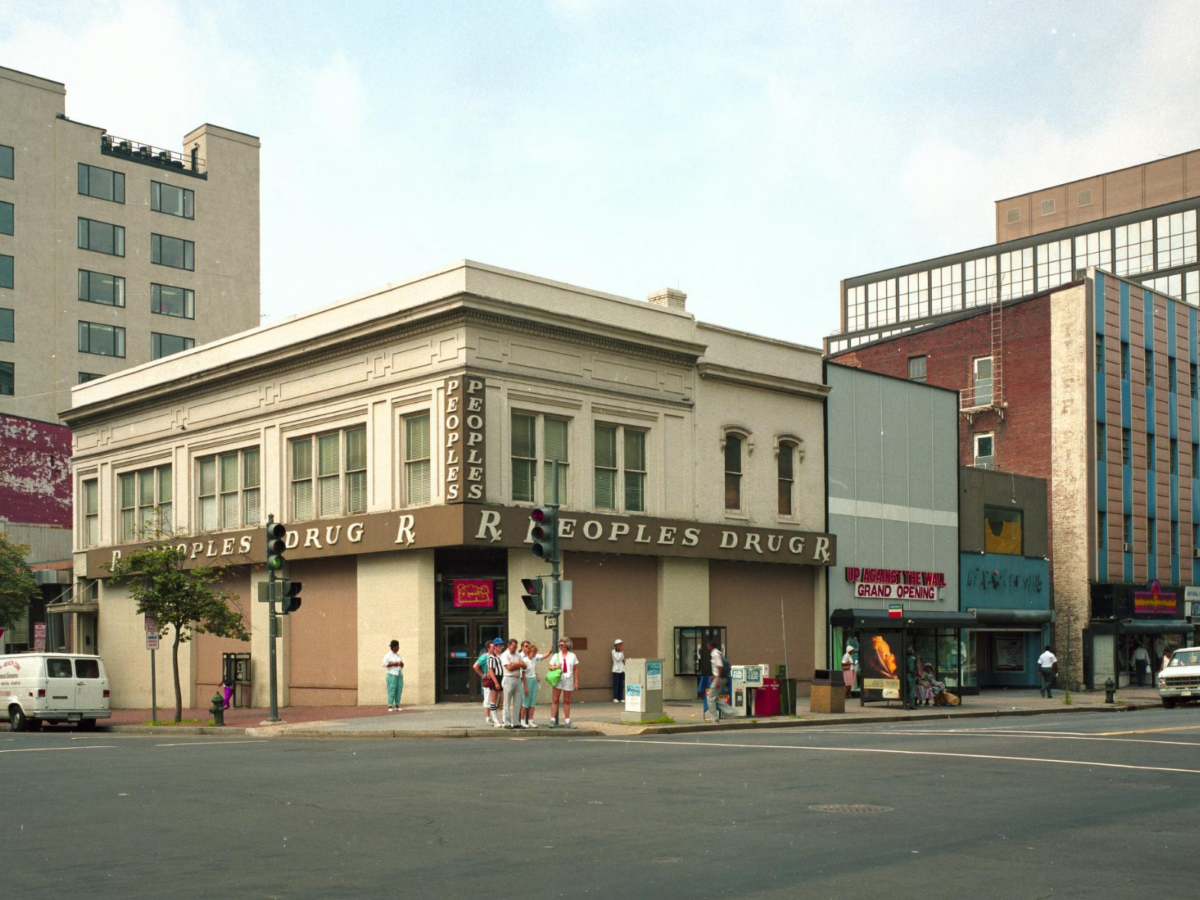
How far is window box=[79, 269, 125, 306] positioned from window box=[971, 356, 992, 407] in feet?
164

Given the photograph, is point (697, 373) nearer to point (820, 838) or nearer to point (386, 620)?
point (386, 620)

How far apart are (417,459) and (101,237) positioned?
2039 inches

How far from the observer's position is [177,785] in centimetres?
1579

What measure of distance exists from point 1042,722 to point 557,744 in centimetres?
1311

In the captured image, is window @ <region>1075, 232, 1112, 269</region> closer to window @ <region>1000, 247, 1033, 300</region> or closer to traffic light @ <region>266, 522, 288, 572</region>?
window @ <region>1000, 247, 1033, 300</region>

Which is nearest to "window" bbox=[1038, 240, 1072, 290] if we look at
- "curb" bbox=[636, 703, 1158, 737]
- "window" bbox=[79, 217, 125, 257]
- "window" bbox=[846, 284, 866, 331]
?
"window" bbox=[846, 284, 866, 331]

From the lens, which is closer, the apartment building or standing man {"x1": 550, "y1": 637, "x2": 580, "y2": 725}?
standing man {"x1": 550, "y1": 637, "x2": 580, "y2": 725}

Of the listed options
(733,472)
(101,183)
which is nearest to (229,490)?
(733,472)

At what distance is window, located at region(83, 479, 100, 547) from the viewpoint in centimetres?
4756

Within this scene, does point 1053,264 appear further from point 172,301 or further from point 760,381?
point 760,381

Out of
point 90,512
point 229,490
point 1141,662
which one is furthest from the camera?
point 1141,662

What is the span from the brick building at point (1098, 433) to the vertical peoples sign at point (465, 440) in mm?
30139

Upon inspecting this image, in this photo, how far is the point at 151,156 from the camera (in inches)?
3209

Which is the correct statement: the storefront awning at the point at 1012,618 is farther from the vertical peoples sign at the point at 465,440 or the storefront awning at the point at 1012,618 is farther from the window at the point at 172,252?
the window at the point at 172,252
